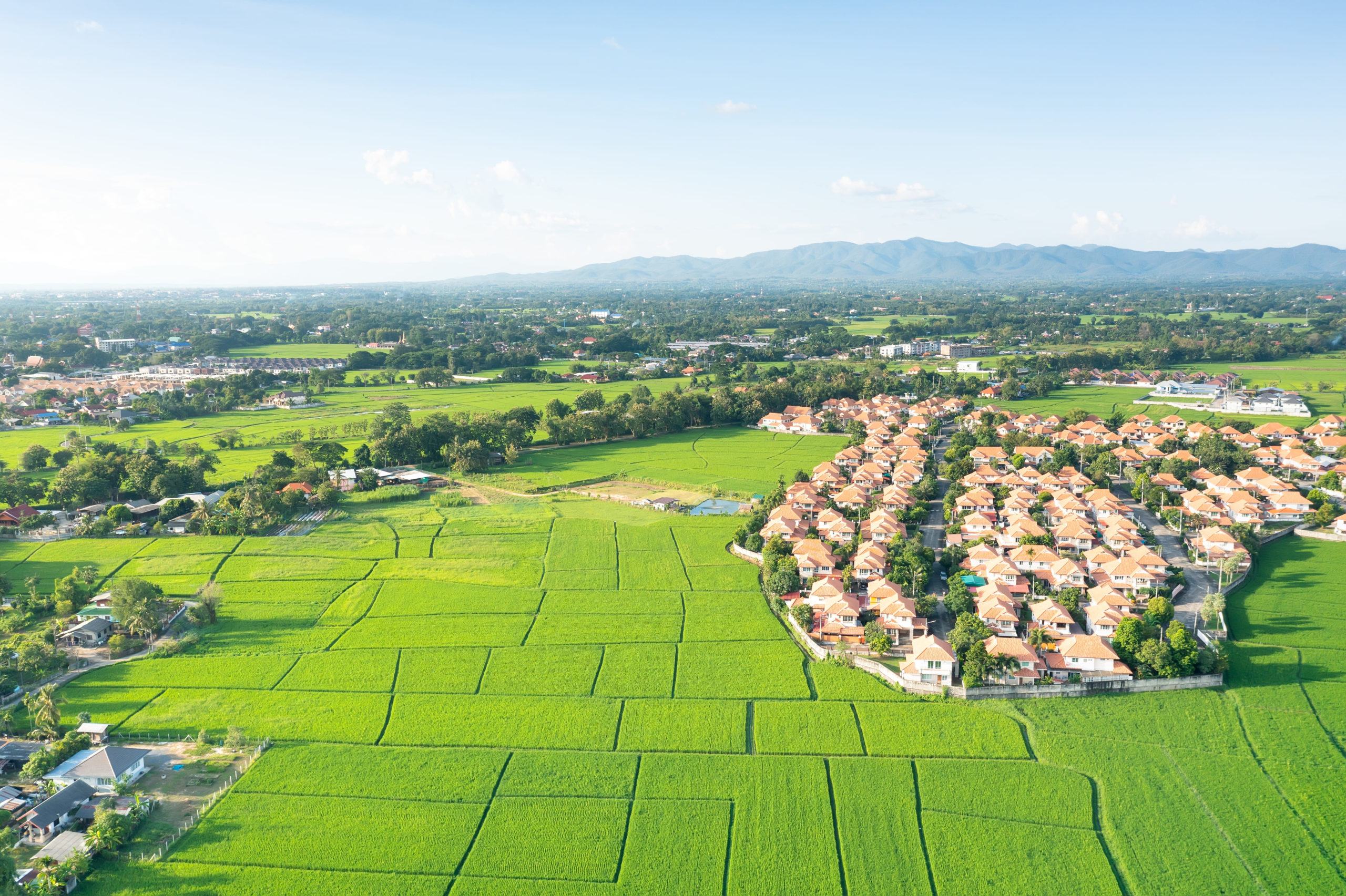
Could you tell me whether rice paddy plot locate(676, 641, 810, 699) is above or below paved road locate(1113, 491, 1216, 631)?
above

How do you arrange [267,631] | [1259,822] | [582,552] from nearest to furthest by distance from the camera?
[1259,822], [267,631], [582,552]

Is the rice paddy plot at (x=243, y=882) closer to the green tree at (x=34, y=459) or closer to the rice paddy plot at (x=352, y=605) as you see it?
the rice paddy plot at (x=352, y=605)

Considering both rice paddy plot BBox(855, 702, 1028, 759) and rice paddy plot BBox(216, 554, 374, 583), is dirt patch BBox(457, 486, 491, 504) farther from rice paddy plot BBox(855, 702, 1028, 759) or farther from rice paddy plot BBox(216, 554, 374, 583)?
rice paddy plot BBox(855, 702, 1028, 759)

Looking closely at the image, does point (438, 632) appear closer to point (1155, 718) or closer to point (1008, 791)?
point (1008, 791)

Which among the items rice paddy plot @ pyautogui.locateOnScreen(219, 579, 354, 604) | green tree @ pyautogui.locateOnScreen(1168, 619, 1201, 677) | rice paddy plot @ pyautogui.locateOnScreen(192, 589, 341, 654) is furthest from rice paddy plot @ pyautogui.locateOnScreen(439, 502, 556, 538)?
green tree @ pyautogui.locateOnScreen(1168, 619, 1201, 677)

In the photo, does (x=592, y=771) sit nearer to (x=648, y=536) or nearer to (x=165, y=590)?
(x=648, y=536)

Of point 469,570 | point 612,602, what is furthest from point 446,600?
point 612,602

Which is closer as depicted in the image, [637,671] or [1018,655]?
[1018,655]

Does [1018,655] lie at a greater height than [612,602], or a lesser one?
greater
